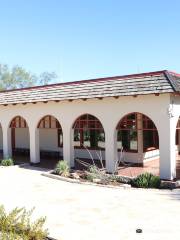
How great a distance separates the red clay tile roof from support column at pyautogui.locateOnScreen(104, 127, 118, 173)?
1884 mm

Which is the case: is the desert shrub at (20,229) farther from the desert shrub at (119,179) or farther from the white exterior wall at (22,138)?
the white exterior wall at (22,138)

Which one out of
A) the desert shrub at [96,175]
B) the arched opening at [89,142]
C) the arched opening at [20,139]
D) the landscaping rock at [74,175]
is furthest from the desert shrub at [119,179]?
the arched opening at [20,139]

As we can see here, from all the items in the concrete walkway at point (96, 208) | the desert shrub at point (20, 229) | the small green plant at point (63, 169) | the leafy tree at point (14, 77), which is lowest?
the concrete walkway at point (96, 208)

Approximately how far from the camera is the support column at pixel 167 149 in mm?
13695

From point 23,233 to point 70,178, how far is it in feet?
25.4

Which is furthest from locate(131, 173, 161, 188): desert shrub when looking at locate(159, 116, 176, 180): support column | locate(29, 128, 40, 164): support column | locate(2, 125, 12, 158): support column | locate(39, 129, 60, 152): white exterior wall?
locate(2, 125, 12, 158): support column

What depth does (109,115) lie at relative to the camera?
1572 cm

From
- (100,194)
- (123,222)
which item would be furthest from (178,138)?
(123,222)

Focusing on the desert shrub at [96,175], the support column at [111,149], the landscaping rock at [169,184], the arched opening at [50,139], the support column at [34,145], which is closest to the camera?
the landscaping rock at [169,184]

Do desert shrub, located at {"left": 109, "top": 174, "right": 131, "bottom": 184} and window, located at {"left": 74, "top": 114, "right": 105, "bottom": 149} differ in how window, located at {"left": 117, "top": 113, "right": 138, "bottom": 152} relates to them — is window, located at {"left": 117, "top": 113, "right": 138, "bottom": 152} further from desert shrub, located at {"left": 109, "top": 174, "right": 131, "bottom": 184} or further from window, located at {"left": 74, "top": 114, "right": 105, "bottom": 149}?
desert shrub, located at {"left": 109, "top": 174, "right": 131, "bottom": 184}

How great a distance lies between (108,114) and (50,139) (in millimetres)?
8312

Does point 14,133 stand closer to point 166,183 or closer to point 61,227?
point 166,183

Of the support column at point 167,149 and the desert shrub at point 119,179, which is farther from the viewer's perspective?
the desert shrub at point 119,179

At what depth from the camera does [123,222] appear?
30.5ft
